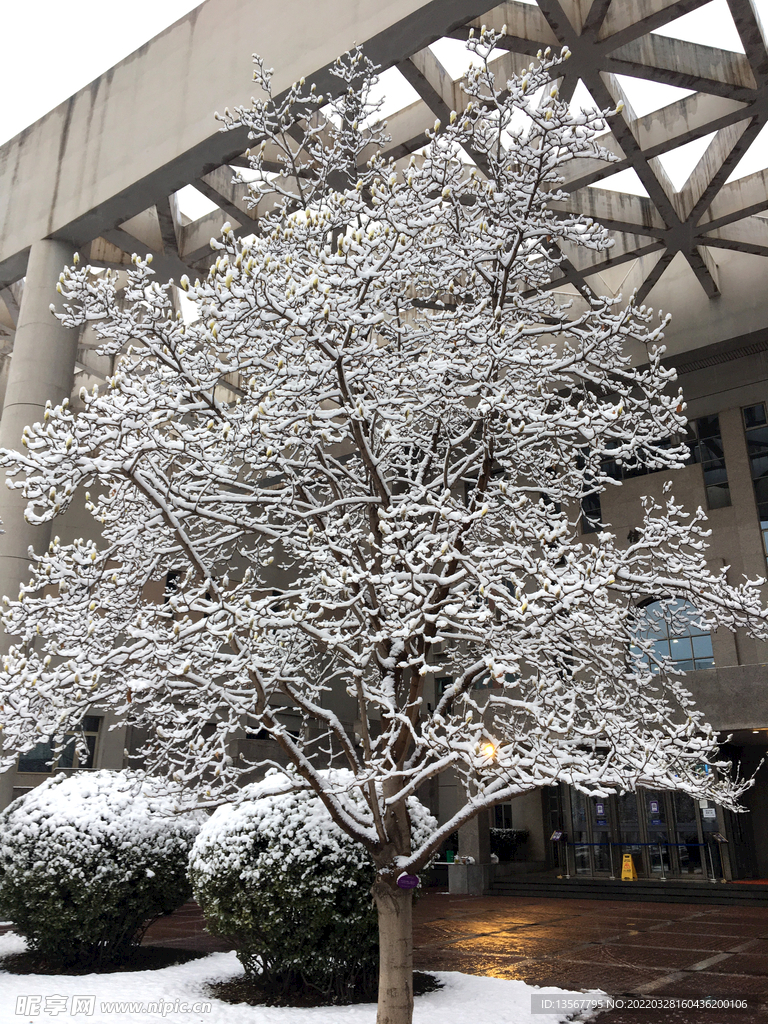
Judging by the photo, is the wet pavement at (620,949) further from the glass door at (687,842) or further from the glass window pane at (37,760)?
the glass window pane at (37,760)

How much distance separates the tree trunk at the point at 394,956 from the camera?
5.91 m

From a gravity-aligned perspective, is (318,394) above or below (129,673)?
above

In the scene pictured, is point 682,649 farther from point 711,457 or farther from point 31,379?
point 31,379

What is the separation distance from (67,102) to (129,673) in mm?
15551

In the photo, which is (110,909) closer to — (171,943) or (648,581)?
(171,943)

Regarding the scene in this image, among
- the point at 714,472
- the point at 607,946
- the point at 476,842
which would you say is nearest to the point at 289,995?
the point at 607,946

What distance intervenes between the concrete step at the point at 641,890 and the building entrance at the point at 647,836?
122 centimetres

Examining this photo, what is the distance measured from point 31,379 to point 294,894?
37.3 feet

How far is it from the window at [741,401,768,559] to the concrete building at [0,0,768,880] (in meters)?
0.05

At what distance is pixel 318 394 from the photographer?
238 inches

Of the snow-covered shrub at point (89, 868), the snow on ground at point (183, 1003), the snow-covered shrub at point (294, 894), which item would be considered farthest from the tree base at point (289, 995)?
the snow-covered shrub at point (89, 868)

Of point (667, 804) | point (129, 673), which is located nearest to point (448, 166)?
point (129, 673)

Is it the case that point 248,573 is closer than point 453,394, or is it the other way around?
point 453,394

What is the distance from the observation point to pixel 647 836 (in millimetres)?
21594
